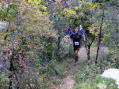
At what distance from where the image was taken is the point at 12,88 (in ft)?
35.9

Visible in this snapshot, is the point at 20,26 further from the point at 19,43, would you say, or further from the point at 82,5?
the point at 82,5

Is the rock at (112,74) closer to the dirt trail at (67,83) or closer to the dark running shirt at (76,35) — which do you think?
the dirt trail at (67,83)

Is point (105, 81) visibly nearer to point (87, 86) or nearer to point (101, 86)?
point (101, 86)

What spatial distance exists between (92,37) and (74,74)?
2.08 m

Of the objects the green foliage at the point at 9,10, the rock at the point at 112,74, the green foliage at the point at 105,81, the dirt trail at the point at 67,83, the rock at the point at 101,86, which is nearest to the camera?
the green foliage at the point at 9,10

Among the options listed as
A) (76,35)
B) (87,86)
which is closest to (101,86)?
(87,86)

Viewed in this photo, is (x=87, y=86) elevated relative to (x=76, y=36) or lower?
lower

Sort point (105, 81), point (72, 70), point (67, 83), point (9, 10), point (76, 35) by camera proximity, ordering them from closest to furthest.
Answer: point (9, 10) < point (105, 81) < point (67, 83) < point (72, 70) < point (76, 35)

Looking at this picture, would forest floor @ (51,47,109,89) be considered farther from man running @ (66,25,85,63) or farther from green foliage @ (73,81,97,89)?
green foliage @ (73,81,97,89)

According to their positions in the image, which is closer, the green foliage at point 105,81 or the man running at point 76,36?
the green foliage at point 105,81

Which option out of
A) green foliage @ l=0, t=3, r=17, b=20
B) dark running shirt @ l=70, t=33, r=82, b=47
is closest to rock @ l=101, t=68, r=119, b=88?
dark running shirt @ l=70, t=33, r=82, b=47

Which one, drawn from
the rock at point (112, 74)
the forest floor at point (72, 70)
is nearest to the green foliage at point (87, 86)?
the rock at point (112, 74)

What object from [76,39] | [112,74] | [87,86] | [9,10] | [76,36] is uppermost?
[9,10]

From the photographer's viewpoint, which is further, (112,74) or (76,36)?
(76,36)
